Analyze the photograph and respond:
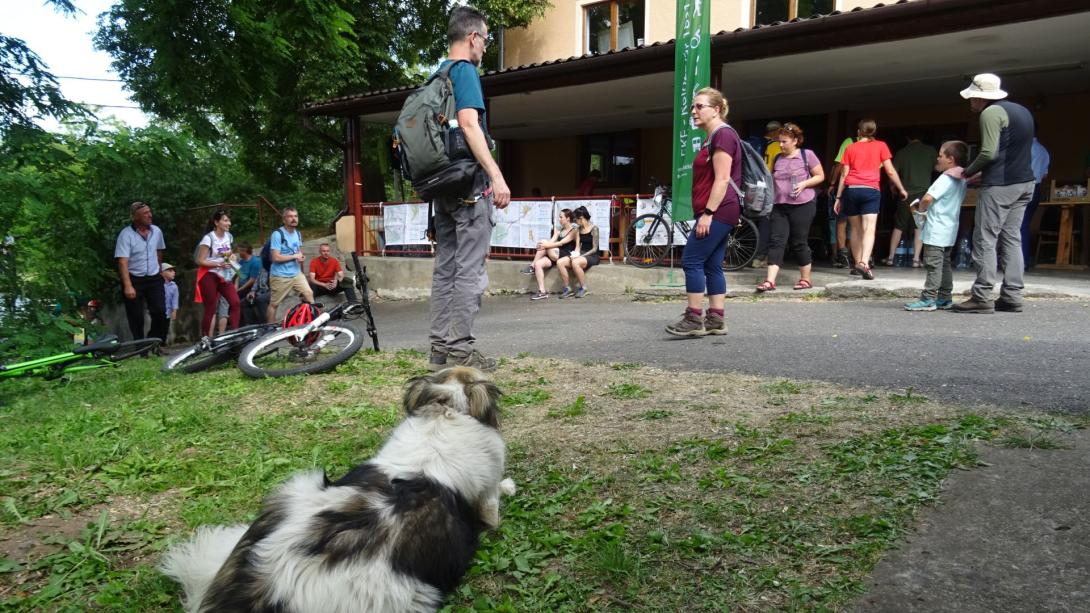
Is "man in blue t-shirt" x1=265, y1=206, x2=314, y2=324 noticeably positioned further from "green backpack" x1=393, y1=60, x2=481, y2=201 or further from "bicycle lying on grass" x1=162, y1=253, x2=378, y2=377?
"green backpack" x1=393, y1=60, x2=481, y2=201

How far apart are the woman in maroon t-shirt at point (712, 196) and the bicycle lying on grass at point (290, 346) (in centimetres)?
292

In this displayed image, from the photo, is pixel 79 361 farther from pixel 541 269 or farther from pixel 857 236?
pixel 857 236

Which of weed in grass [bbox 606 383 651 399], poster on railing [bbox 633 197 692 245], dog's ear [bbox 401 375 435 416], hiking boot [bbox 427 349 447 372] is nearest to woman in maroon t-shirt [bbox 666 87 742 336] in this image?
weed in grass [bbox 606 383 651 399]

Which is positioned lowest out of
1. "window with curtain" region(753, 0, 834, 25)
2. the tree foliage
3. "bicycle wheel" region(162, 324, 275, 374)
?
"bicycle wheel" region(162, 324, 275, 374)

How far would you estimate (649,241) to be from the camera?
1128 cm

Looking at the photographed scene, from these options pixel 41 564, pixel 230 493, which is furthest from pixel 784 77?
pixel 41 564

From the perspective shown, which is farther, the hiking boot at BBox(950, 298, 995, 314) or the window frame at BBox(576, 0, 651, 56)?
the window frame at BBox(576, 0, 651, 56)

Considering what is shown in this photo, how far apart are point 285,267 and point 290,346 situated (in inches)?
146

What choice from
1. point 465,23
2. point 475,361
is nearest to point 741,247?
point 475,361

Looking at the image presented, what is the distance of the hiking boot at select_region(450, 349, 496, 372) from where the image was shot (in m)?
4.72

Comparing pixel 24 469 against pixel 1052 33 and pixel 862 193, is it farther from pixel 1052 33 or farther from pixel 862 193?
pixel 1052 33

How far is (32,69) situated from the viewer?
22.2ft

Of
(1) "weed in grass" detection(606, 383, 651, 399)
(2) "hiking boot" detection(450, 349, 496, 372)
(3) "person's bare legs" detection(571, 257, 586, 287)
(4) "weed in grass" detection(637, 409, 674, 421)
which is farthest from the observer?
(3) "person's bare legs" detection(571, 257, 586, 287)

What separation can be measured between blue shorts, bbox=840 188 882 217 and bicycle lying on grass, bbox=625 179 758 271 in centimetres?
139
